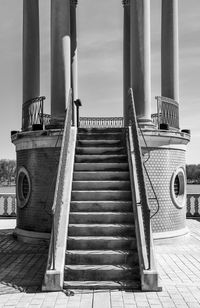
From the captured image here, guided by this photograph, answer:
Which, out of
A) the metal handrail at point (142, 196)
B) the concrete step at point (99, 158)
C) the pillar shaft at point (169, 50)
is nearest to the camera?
the metal handrail at point (142, 196)

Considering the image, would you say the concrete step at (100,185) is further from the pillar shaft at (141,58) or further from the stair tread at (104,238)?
the pillar shaft at (141,58)

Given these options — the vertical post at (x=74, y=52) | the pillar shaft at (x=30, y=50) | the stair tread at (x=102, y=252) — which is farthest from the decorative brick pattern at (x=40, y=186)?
the vertical post at (x=74, y=52)

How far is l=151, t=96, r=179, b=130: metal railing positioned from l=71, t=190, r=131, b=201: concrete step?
13.7 ft

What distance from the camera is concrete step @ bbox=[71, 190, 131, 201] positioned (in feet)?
29.9

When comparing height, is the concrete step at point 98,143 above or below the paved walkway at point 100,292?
above

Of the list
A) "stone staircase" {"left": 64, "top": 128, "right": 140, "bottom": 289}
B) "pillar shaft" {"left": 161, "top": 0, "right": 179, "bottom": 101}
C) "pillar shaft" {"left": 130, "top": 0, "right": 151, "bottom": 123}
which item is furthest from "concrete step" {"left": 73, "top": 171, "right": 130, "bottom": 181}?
"pillar shaft" {"left": 161, "top": 0, "right": 179, "bottom": 101}

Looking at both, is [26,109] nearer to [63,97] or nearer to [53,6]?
[63,97]

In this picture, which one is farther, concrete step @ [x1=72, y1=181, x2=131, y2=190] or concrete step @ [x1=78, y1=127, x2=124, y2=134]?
concrete step @ [x1=78, y1=127, x2=124, y2=134]

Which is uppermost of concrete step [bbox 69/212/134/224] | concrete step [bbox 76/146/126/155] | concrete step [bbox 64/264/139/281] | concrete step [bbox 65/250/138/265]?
concrete step [bbox 76/146/126/155]

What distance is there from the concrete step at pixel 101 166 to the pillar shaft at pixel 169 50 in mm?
4864

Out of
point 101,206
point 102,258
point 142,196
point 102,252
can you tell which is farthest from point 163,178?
point 102,258

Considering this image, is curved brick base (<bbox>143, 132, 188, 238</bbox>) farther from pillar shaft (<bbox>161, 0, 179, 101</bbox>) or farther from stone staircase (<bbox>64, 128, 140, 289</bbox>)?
pillar shaft (<bbox>161, 0, 179, 101</bbox>)

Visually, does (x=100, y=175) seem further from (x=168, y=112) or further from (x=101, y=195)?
(x=168, y=112)

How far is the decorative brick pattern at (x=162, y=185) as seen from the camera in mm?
11438
